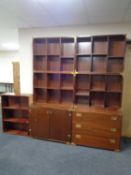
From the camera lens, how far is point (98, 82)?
307cm

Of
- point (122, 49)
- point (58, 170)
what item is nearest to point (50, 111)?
point (58, 170)

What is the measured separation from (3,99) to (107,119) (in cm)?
241

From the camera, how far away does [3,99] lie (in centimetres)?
343

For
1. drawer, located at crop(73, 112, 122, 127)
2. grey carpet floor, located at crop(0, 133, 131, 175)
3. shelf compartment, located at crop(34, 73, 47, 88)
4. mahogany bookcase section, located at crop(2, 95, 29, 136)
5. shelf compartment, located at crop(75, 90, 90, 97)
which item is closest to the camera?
grey carpet floor, located at crop(0, 133, 131, 175)

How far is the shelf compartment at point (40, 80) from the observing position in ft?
10.8

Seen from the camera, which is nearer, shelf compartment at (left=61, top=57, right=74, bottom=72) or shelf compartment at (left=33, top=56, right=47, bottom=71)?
shelf compartment at (left=61, top=57, right=74, bottom=72)

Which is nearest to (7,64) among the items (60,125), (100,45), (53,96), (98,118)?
(53,96)

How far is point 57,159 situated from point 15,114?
5.85 ft

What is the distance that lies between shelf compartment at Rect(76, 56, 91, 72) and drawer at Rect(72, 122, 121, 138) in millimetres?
1144

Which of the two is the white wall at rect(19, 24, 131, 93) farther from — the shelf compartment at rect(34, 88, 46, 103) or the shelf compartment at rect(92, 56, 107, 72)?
the shelf compartment at rect(92, 56, 107, 72)

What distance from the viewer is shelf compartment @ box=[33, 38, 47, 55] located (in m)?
3.20

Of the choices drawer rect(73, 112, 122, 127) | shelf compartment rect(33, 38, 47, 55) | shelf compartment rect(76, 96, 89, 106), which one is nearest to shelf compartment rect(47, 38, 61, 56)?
shelf compartment rect(33, 38, 47, 55)

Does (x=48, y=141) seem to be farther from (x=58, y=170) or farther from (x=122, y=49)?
(x=122, y=49)

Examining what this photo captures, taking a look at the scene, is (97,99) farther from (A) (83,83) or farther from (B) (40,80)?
(B) (40,80)
